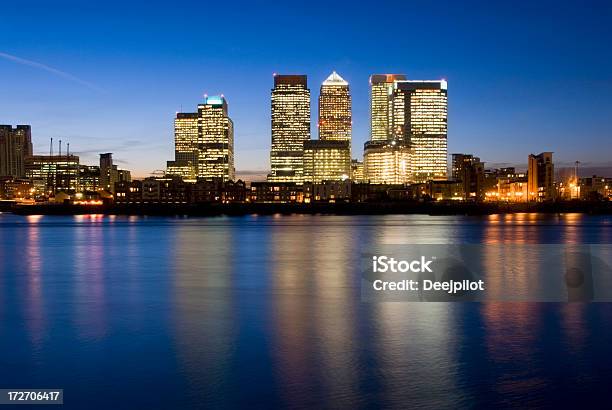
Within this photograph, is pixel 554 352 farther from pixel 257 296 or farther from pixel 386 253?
pixel 386 253

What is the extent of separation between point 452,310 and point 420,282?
19.9 feet

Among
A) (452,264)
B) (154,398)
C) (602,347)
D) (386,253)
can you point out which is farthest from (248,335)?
(386,253)

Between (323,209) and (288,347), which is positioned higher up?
(323,209)

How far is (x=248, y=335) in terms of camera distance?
56.9ft
